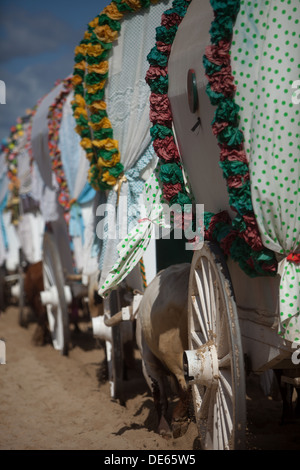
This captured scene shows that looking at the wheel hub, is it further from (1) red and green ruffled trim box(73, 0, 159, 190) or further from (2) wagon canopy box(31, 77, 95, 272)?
(2) wagon canopy box(31, 77, 95, 272)

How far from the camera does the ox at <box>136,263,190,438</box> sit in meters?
4.50

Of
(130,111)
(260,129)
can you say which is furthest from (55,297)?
(260,129)

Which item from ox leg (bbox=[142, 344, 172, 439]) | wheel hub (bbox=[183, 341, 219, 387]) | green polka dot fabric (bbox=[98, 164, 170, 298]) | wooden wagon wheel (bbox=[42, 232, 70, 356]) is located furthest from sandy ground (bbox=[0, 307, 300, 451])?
green polka dot fabric (bbox=[98, 164, 170, 298])

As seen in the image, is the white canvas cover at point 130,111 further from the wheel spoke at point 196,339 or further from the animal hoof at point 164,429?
the wheel spoke at point 196,339

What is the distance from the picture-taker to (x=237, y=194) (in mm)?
3170

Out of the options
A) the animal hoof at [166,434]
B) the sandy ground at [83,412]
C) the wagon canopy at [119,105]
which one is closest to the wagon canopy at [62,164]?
the sandy ground at [83,412]

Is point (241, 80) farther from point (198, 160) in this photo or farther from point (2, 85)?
point (2, 85)

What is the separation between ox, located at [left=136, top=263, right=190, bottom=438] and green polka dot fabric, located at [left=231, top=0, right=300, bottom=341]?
152 centimetres

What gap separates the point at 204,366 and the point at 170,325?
1.04 metres

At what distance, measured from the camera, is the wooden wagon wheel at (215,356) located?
3121 mm

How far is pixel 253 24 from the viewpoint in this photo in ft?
9.96

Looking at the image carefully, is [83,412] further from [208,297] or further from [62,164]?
[62,164]
